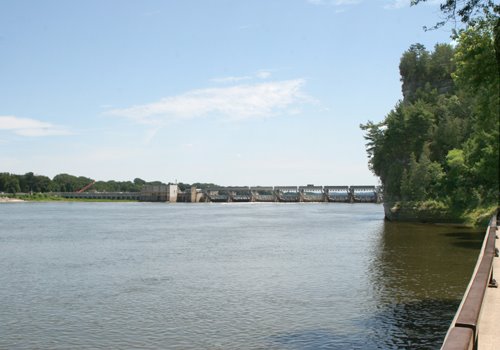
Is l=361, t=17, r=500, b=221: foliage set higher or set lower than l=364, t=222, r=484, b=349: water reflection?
higher

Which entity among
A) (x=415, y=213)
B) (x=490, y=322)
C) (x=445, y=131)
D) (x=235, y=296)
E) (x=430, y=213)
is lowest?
(x=235, y=296)

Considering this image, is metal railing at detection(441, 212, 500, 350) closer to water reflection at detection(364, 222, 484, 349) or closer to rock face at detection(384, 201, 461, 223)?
water reflection at detection(364, 222, 484, 349)

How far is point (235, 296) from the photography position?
100 ft

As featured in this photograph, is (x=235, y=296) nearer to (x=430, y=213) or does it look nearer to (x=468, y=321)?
(x=468, y=321)

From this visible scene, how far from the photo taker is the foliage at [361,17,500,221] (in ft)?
78.7

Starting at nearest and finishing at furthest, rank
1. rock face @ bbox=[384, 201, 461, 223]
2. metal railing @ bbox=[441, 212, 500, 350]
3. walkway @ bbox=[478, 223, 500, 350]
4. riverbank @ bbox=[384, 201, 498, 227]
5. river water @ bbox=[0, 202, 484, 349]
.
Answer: metal railing @ bbox=[441, 212, 500, 350] → walkway @ bbox=[478, 223, 500, 350] → river water @ bbox=[0, 202, 484, 349] → riverbank @ bbox=[384, 201, 498, 227] → rock face @ bbox=[384, 201, 461, 223]

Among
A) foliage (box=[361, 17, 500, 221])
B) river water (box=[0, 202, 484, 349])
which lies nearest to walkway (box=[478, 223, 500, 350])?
river water (box=[0, 202, 484, 349])

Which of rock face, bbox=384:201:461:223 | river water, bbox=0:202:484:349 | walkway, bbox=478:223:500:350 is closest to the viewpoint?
walkway, bbox=478:223:500:350

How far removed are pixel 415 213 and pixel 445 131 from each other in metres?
20.0

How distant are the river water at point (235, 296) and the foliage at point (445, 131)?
9643 mm

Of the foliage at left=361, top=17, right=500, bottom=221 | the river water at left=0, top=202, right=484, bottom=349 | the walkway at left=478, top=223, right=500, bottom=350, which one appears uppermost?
the foliage at left=361, top=17, right=500, bottom=221

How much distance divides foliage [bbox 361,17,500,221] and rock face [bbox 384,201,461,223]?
198 cm

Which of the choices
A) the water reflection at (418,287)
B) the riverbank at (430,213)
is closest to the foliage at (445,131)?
the riverbank at (430,213)

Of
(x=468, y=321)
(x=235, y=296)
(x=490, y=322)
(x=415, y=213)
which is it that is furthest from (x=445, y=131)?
(x=468, y=321)
